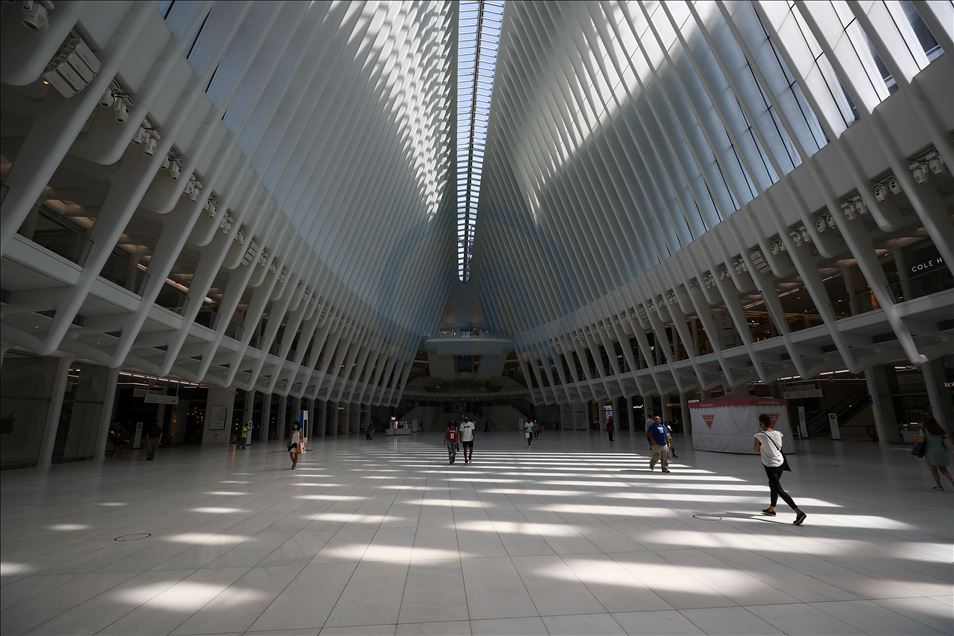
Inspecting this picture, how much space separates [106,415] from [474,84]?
2498 cm

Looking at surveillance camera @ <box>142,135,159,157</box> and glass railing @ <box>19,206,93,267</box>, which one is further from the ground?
surveillance camera @ <box>142,135,159,157</box>

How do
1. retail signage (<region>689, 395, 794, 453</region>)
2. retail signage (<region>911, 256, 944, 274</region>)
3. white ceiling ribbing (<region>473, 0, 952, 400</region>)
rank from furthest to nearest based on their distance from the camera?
retail signage (<region>911, 256, 944, 274</region>)
retail signage (<region>689, 395, 794, 453</region>)
white ceiling ribbing (<region>473, 0, 952, 400</region>)

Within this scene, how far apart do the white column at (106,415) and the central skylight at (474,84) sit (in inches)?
858

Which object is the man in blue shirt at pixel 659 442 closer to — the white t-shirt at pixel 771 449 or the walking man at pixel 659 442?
the walking man at pixel 659 442

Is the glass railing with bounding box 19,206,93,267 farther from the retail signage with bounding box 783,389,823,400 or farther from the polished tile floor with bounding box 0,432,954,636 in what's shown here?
the retail signage with bounding box 783,389,823,400

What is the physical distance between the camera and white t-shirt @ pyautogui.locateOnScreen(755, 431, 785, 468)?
656 centimetres

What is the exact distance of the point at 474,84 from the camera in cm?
2973

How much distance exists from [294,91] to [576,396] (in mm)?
30983

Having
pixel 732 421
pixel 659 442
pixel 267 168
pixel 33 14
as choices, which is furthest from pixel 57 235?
pixel 732 421

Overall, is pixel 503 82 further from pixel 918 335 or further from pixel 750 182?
pixel 918 335

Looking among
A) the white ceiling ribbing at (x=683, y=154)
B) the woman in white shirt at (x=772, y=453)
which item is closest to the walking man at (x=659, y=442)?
the woman in white shirt at (x=772, y=453)

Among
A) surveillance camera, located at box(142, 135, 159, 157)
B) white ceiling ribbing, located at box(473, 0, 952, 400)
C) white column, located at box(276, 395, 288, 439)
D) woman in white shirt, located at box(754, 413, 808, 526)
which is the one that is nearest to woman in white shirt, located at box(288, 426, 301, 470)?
surveillance camera, located at box(142, 135, 159, 157)

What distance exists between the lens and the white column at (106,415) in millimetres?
16281

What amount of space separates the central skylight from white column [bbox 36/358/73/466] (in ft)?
72.5
